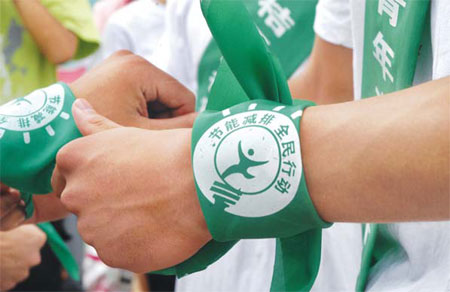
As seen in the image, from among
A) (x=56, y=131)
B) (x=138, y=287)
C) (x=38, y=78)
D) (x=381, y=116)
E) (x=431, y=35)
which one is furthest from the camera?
(x=138, y=287)

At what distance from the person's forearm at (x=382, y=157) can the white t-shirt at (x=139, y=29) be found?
5.68 ft

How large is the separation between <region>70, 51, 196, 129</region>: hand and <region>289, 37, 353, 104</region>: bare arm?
26 centimetres

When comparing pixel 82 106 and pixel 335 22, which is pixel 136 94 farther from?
pixel 335 22

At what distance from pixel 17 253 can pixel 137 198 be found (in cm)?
86

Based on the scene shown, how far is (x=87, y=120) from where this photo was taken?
0.65 m

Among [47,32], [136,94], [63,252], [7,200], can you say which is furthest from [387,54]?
[47,32]

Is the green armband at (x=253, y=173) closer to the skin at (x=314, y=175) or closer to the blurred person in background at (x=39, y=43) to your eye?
the skin at (x=314, y=175)

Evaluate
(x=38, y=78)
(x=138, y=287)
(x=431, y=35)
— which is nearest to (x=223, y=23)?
(x=431, y=35)

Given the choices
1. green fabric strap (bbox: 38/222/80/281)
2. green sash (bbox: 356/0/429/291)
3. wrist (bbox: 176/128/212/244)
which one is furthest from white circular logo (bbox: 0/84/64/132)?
green fabric strap (bbox: 38/222/80/281)

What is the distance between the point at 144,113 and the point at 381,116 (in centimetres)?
38

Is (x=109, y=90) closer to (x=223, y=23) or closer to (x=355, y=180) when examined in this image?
(x=223, y=23)

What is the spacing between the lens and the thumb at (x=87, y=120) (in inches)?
24.9

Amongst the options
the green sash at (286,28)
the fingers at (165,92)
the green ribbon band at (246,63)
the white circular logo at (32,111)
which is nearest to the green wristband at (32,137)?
the white circular logo at (32,111)

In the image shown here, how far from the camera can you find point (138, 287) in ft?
5.88
